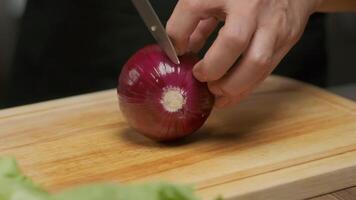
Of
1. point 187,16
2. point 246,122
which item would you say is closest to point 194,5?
point 187,16

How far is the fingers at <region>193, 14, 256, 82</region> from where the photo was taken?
0.95m

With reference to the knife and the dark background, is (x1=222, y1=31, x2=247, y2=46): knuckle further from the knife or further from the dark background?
the dark background

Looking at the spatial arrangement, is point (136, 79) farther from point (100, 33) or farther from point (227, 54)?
point (100, 33)

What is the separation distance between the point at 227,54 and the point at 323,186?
0.22m

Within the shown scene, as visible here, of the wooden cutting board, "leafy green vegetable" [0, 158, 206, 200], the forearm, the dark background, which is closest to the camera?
"leafy green vegetable" [0, 158, 206, 200]

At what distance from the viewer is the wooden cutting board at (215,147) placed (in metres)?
0.92

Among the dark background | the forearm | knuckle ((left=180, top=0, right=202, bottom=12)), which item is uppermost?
knuckle ((left=180, top=0, right=202, bottom=12))

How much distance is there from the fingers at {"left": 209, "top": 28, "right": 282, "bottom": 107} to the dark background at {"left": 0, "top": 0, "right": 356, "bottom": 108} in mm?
503

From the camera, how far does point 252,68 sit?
979 millimetres

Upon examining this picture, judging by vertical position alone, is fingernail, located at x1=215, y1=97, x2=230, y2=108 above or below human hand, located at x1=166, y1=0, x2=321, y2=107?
below

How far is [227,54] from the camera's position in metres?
0.96

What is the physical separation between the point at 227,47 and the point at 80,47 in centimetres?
66

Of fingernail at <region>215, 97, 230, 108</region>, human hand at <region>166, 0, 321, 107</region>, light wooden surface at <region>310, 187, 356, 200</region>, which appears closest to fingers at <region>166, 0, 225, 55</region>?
human hand at <region>166, 0, 321, 107</region>

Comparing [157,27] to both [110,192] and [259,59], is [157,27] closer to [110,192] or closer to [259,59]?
[259,59]
